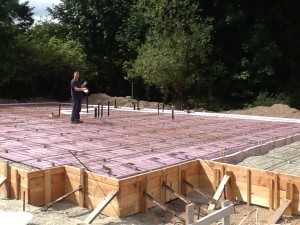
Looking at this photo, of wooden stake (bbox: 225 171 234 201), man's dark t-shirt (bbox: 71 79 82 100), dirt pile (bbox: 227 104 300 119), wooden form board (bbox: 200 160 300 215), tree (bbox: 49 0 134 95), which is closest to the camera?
wooden form board (bbox: 200 160 300 215)

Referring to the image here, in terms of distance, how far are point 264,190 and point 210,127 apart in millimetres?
4674

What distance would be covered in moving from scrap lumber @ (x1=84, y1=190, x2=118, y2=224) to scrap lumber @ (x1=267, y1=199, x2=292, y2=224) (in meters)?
1.64

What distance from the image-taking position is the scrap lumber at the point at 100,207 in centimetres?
392

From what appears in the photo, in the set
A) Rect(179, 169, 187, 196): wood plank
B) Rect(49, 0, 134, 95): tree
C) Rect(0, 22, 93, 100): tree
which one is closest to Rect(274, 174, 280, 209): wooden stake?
Rect(179, 169, 187, 196): wood plank

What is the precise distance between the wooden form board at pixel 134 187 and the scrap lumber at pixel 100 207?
0.07 metres

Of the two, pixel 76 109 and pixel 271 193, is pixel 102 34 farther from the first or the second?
pixel 271 193

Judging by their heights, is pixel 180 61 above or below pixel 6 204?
above

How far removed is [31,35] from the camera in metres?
20.4

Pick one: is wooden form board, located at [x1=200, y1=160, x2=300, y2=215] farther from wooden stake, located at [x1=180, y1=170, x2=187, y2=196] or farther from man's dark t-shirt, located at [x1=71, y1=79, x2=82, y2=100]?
man's dark t-shirt, located at [x1=71, y1=79, x2=82, y2=100]

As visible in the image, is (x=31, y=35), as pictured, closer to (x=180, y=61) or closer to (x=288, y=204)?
(x=180, y=61)

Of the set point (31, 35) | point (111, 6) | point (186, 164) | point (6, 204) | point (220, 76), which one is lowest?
point (6, 204)

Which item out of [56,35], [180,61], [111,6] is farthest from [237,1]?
[56,35]

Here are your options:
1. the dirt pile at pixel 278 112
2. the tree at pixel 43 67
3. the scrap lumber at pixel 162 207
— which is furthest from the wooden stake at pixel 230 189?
the tree at pixel 43 67

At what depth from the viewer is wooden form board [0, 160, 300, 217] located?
14.1 feet
